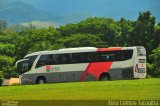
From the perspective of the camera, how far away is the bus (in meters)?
41.0

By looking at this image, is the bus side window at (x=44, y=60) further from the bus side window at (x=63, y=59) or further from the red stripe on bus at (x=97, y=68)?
the red stripe on bus at (x=97, y=68)

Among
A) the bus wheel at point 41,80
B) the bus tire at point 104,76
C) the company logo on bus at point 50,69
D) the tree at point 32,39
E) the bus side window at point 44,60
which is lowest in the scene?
the bus wheel at point 41,80

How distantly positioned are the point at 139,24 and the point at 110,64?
39.8 metres

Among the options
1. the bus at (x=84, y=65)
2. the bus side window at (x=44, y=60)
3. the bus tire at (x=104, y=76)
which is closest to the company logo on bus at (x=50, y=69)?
the bus at (x=84, y=65)

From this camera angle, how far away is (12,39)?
13050cm

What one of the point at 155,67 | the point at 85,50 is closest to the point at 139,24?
the point at 155,67

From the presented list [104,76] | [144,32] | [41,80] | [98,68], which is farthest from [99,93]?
[144,32]

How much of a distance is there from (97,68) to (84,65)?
51.9 inches

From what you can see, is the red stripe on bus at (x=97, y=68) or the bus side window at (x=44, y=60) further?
the bus side window at (x=44, y=60)

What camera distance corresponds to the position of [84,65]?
4241 centimetres

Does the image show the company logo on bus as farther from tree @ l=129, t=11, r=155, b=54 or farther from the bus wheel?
tree @ l=129, t=11, r=155, b=54

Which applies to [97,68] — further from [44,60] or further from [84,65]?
[44,60]

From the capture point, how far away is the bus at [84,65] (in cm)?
4100

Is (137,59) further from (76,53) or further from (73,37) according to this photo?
(73,37)
